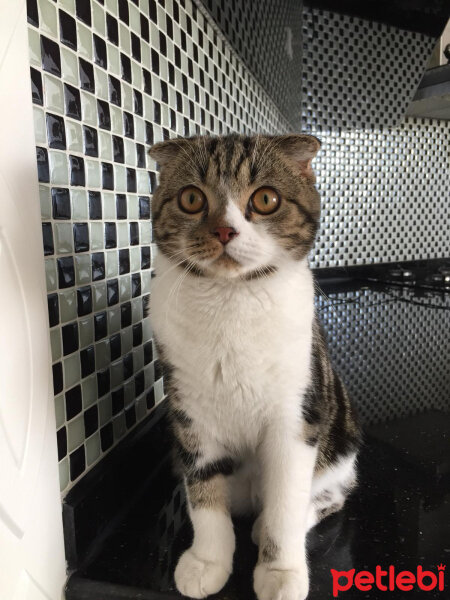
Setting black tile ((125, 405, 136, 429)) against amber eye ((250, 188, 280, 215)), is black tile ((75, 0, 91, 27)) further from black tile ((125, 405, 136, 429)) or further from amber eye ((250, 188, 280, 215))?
black tile ((125, 405, 136, 429))

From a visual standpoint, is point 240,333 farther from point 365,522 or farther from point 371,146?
point 371,146

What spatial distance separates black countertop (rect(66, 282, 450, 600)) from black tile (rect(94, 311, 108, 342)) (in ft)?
0.75

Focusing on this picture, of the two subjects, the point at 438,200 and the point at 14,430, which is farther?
the point at 438,200

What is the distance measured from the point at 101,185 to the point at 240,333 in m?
0.31

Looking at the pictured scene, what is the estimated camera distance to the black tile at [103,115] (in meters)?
0.73

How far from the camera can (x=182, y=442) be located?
78cm

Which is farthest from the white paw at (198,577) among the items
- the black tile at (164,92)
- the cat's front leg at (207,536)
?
the black tile at (164,92)

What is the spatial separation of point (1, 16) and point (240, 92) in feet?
3.80

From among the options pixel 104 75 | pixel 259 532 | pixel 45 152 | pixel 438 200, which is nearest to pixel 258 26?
pixel 104 75

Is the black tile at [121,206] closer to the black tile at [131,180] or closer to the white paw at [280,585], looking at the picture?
the black tile at [131,180]

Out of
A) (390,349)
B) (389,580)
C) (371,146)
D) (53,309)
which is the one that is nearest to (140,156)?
(53,309)

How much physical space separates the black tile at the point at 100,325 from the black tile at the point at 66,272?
0.10m

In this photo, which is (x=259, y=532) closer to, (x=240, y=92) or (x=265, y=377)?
(x=265, y=377)

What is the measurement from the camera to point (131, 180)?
2.82 feet
